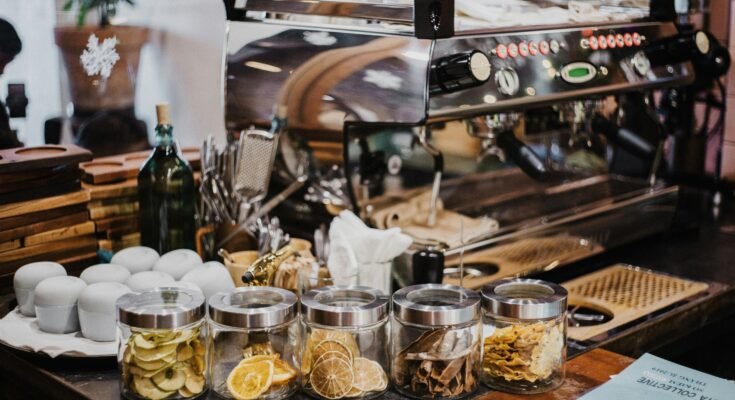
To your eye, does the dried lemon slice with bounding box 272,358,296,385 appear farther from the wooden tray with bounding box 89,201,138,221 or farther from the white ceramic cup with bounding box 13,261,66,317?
the wooden tray with bounding box 89,201,138,221

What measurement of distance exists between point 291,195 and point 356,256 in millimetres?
379

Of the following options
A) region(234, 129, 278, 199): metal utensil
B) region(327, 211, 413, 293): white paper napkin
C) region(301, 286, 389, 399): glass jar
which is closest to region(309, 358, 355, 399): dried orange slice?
region(301, 286, 389, 399): glass jar

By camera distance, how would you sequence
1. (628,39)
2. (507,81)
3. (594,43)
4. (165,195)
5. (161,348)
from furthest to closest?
(628,39) < (594,43) < (165,195) < (507,81) < (161,348)

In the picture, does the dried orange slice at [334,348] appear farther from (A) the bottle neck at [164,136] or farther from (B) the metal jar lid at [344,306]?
(A) the bottle neck at [164,136]

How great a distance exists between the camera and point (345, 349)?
4.68ft

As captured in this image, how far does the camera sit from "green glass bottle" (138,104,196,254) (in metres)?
1.98

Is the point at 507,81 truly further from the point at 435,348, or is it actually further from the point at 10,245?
the point at 10,245

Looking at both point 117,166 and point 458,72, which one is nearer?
point 458,72

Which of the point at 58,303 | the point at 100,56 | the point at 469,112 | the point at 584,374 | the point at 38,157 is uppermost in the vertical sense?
the point at 100,56

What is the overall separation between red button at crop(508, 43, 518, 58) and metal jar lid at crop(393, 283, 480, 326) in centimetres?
61

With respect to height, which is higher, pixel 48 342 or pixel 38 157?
pixel 38 157

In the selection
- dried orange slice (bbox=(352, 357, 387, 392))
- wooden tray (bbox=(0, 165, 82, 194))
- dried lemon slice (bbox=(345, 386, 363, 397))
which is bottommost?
dried lemon slice (bbox=(345, 386, 363, 397))

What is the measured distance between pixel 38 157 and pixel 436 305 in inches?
37.4

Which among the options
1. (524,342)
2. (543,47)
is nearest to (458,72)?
(543,47)
